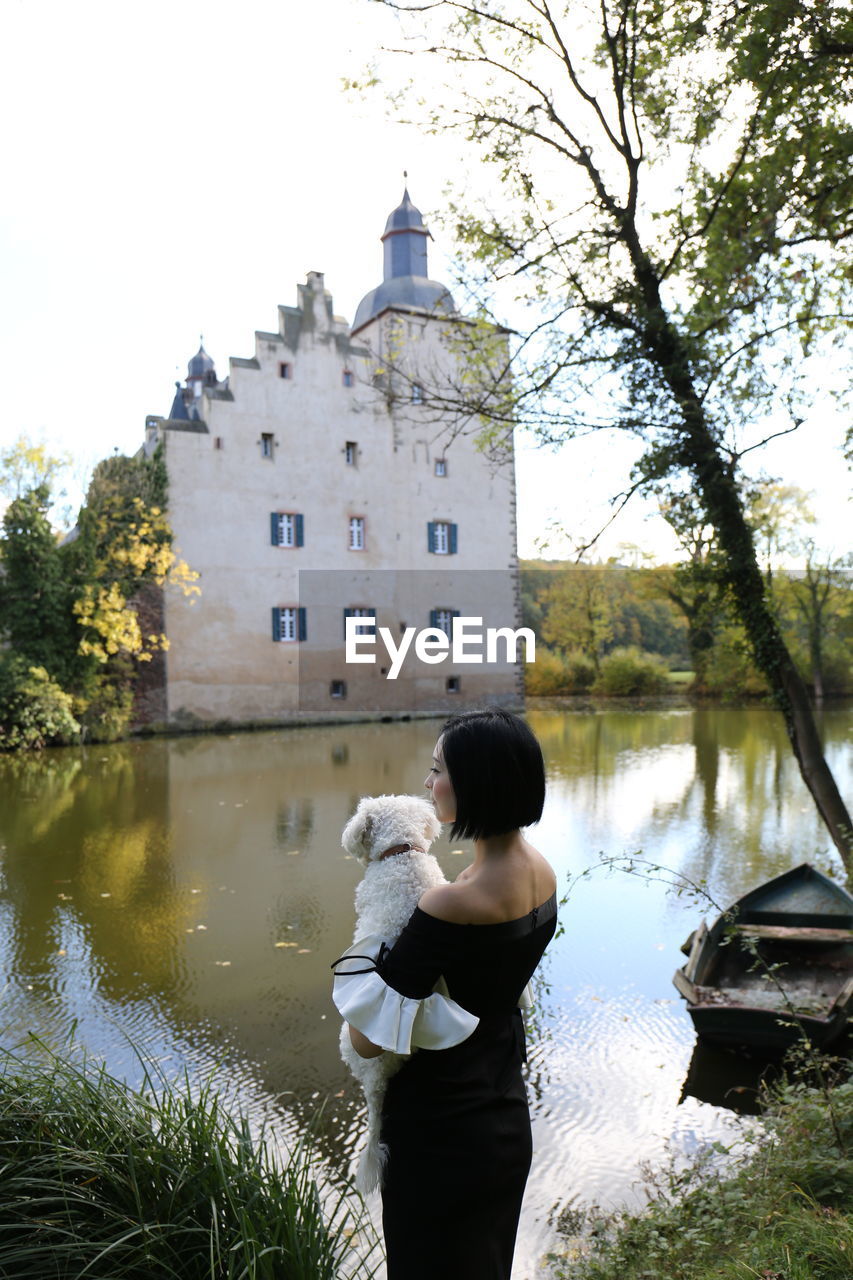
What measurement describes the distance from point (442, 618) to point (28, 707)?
516 inches

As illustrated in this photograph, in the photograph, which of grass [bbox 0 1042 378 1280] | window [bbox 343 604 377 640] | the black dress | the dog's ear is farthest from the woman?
window [bbox 343 604 377 640]

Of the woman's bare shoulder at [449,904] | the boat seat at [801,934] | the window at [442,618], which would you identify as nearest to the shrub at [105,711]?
the window at [442,618]

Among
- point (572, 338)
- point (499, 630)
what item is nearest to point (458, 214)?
point (572, 338)

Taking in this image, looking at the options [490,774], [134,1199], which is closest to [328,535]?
[134,1199]

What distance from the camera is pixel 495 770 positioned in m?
1.73

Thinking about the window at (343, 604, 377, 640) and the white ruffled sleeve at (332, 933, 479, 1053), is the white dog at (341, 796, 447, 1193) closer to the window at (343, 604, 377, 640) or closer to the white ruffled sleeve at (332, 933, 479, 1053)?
the white ruffled sleeve at (332, 933, 479, 1053)

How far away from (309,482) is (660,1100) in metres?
22.8

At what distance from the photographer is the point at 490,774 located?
5.66ft

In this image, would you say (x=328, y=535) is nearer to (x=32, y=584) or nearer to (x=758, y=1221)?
(x=32, y=584)

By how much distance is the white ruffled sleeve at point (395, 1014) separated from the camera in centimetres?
163

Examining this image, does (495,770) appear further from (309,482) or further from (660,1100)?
(309,482)

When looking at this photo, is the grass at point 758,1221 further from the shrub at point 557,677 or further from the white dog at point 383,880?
the shrub at point 557,677

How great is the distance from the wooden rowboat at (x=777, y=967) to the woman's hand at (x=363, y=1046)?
10.3 ft

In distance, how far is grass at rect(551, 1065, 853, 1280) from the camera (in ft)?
7.97
